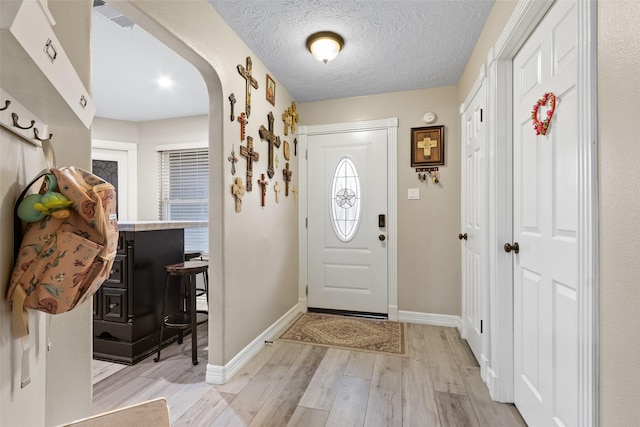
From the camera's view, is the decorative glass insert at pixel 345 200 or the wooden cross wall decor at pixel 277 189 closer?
the wooden cross wall decor at pixel 277 189

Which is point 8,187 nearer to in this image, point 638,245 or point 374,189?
point 638,245

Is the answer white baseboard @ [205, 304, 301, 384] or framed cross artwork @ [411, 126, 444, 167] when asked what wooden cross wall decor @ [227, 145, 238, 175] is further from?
framed cross artwork @ [411, 126, 444, 167]

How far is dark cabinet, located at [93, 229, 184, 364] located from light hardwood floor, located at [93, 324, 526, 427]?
173 millimetres

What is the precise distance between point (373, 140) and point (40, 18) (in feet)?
9.56

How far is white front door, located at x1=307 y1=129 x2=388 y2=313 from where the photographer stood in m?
3.18

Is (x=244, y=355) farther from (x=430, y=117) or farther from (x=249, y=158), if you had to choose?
(x=430, y=117)

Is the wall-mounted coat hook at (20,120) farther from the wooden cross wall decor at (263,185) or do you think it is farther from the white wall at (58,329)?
the wooden cross wall decor at (263,185)

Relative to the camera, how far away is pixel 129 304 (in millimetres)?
2246

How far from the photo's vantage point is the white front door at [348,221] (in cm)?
318

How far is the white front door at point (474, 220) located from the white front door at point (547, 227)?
257mm

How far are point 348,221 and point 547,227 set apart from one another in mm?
2078

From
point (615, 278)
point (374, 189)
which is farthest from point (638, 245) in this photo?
point (374, 189)

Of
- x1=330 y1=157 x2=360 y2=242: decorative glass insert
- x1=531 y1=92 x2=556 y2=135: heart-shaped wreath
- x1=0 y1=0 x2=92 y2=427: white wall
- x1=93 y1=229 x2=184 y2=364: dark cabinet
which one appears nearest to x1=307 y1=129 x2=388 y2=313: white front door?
x1=330 y1=157 x2=360 y2=242: decorative glass insert

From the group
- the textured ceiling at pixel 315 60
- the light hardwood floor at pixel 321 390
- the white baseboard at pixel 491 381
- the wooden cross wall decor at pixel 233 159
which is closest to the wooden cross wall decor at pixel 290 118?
the textured ceiling at pixel 315 60
